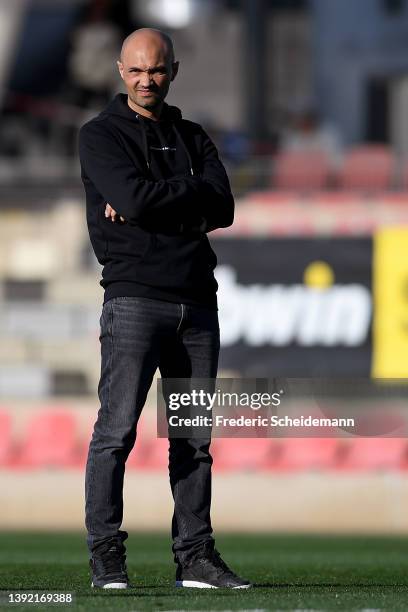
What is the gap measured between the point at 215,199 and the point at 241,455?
24.3 ft

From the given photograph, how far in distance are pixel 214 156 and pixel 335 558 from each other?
356 centimetres

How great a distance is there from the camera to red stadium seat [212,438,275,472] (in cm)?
1210

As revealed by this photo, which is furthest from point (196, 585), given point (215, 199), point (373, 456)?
point (373, 456)

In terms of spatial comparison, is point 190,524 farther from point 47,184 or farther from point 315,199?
point 47,184

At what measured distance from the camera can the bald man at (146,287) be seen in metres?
4.93

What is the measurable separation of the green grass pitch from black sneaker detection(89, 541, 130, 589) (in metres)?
0.06

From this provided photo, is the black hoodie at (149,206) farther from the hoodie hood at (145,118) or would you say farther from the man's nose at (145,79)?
the man's nose at (145,79)

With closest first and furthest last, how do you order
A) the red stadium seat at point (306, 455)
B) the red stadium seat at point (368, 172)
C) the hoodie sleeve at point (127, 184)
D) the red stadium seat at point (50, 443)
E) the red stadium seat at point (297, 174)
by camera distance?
the hoodie sleeve at point (127, 184) → the red stadium seat at point (306, 455) → the red stadium seat at point (50, 443) → the red stadium seat at point (368, 172) → the red stadium seat at point (297, 174)

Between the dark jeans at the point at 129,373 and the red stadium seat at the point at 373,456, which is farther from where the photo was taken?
the red stadium seat at the point at 373,456

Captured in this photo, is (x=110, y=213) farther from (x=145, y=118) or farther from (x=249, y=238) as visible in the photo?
(x=249, y=238)

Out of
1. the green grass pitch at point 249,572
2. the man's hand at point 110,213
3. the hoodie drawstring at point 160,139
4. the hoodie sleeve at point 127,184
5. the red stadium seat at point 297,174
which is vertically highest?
the red stadium seat at point 297,174

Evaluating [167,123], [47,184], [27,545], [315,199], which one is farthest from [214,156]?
[47,184]

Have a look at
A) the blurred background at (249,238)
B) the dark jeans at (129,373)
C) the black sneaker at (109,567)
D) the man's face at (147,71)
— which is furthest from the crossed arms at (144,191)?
the blurred background at (249,238)

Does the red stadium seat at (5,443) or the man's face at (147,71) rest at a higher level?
the man's face at (147,71)
